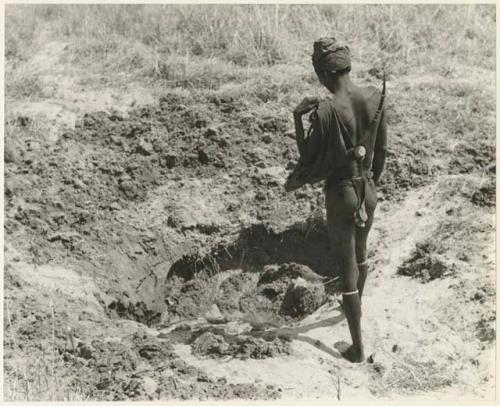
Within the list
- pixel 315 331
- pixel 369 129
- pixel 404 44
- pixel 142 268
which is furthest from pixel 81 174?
pixel 404 44

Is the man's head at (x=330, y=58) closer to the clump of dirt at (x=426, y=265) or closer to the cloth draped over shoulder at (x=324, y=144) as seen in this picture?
the cloth draped over shoulder at (x=324, y=144)

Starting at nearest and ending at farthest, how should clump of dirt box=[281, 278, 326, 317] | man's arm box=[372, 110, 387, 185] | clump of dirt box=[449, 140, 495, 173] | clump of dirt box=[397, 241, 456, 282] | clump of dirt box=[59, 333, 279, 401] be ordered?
clump of dirt box=[59, 333, 279, 401], man's arm box=[372, 110, 387, 185], clump of dirt box=[397, 241, 456, 282], clump of dirt box=[281, 278, 326, 317], clump of dirt box=[449, 140, 495, 173]

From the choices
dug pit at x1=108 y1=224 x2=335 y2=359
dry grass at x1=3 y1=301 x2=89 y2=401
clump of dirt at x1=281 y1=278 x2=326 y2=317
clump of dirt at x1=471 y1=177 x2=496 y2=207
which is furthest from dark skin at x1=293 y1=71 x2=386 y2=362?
clump of dirt at x1=471 y1=177 x2=496 y2=207

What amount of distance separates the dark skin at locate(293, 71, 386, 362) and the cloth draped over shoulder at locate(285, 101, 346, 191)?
0.04 m

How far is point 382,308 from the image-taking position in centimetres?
503

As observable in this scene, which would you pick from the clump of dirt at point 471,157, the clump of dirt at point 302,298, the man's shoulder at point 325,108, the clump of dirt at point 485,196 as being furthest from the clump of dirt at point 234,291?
the man's shoulder at point 325,108

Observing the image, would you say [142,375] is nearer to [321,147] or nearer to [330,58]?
[321,147]

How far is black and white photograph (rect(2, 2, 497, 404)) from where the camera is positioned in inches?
173

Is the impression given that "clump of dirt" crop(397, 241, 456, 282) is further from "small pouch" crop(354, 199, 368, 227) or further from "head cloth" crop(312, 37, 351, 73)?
"head cloth" crop(312, 37, 351, 73)

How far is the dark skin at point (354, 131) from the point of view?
13.7 feet

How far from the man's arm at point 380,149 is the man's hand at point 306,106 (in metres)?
0.45

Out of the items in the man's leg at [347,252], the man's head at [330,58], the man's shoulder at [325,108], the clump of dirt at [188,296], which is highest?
the man's head at [330,58]

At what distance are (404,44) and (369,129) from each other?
14.7 feet

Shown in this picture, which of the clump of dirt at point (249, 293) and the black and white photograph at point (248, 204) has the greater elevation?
the black and white photograph at point (248, 204)
